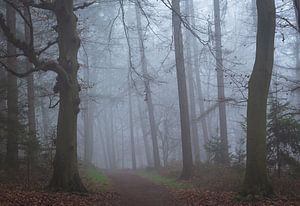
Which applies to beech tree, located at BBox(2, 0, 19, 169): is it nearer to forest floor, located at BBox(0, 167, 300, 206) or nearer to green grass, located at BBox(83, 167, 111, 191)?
forest floor, located at BBox(0, 167, 300, 206)

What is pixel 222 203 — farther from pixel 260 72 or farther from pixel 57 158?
pixel 57 158

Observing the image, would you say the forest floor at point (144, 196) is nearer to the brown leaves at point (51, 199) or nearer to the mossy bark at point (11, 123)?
the brown leaves at point (51, 199)

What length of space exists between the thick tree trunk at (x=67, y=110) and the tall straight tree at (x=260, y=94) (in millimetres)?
5119

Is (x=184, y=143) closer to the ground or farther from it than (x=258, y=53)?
closer to the ground

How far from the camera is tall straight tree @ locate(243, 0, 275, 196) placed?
10859mm

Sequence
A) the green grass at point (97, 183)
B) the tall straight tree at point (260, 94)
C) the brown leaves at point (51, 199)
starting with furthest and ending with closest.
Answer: the green grass at point (97, 183) → the tall straight tree at point (260, 94) → the brown leaves at point (51, 199)

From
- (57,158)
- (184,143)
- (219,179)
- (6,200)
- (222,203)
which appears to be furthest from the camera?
(184,143)

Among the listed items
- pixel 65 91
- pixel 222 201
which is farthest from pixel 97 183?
pixel 222 201

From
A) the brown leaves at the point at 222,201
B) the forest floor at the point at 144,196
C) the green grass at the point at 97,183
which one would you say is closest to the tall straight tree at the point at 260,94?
the brown leaves at the point at 222,201

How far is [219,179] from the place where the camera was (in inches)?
639

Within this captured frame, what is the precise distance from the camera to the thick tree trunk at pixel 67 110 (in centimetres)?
1234

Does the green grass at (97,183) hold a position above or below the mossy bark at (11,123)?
below

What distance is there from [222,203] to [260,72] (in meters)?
3.53

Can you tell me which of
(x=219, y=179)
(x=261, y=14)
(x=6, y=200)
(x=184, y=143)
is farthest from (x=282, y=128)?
(x=6, y=200)
